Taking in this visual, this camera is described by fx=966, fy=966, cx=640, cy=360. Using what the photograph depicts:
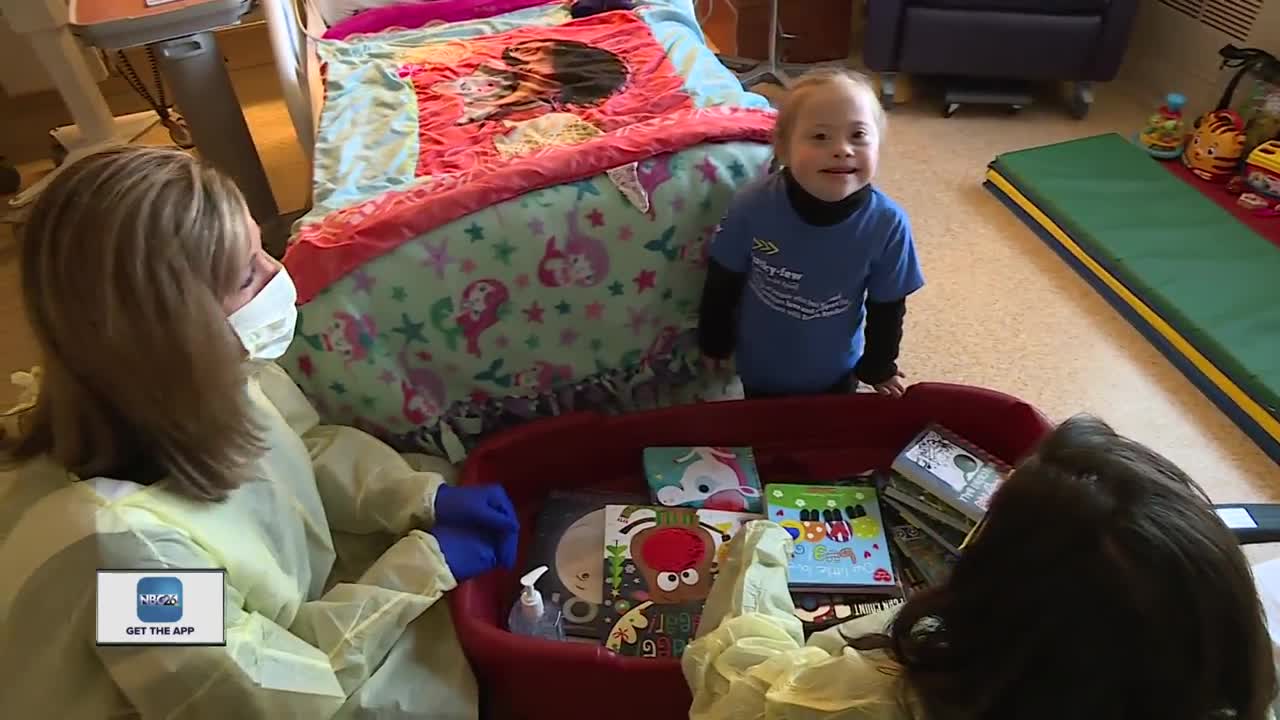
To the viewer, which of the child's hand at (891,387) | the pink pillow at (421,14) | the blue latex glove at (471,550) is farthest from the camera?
the pink pillow at (421,14)

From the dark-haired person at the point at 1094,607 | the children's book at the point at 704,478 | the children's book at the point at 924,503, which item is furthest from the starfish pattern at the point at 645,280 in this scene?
the dark-haired person at the point at 1094,607

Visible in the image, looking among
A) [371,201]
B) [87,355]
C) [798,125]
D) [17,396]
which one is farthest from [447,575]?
[17,396]

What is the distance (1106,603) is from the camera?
65cm

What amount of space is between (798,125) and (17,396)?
1577mm

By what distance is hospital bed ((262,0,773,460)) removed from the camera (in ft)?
4.39

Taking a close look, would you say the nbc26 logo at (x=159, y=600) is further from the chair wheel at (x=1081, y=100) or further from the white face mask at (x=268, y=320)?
the chair wheel at (x=1081, y=100)

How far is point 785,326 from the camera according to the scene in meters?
1.47

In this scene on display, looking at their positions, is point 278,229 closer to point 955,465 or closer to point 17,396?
point 17,396

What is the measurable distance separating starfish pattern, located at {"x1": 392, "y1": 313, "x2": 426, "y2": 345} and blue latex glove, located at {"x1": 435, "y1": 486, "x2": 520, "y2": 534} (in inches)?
9.3

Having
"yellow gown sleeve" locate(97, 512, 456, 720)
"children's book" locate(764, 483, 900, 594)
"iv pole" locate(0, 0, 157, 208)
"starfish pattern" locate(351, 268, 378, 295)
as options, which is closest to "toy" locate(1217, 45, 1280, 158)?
"children's book" locate(764, 483, 900, 594)

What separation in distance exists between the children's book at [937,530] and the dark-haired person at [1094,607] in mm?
656

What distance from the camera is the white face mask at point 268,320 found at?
0.99 meters

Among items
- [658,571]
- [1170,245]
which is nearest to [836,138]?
[658,571]

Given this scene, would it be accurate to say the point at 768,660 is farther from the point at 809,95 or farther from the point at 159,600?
the point at 809,95
